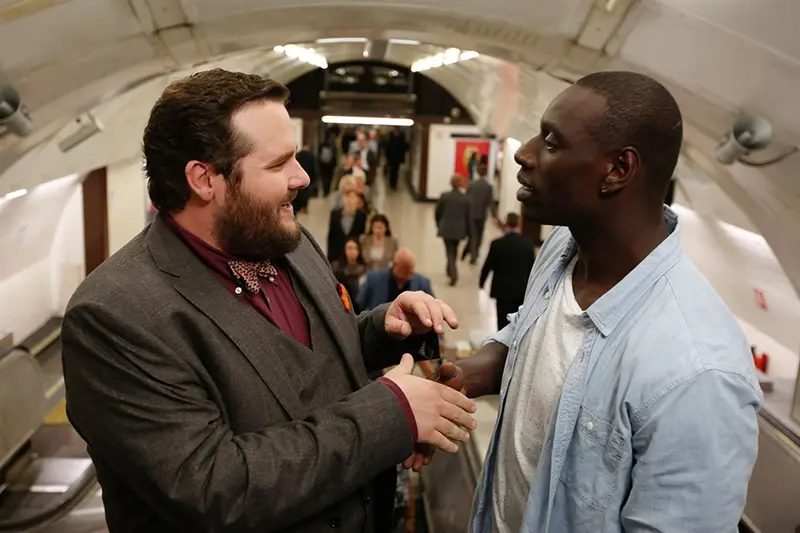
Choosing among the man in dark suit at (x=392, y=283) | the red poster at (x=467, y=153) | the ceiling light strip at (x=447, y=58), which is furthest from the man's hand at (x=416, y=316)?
the red poster at (x=467, y=153)

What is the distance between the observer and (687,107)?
4.32 metres

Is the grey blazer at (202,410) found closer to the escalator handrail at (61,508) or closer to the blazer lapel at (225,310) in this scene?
the blazer lapel at (225,310)

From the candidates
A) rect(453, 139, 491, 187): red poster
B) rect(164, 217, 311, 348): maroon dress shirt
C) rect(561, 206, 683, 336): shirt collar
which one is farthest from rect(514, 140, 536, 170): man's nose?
rect(453, 139, 491, 187): red poster

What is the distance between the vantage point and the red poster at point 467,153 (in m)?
19.0

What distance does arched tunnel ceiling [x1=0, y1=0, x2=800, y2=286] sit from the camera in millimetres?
3455

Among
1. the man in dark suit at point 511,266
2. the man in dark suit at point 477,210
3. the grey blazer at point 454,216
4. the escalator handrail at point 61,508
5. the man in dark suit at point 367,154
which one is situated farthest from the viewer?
the man in dark suit at point 367,154

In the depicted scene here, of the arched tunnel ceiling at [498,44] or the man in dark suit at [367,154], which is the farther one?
the man in dark suit at [367,154]

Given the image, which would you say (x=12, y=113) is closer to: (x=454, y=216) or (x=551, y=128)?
(x=551, y=128)

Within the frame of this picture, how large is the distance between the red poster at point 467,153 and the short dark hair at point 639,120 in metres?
17.5

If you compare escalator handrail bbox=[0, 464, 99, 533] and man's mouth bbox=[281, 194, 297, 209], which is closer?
man's mouth bbox=[281, 194, 297, 209]

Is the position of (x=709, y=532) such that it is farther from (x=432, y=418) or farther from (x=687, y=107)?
(x=687, y=107)

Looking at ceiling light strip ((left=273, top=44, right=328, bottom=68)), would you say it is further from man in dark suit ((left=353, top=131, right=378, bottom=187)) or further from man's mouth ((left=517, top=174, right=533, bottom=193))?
man's mouth ((left=517, top=174, right=533, bottom=193))

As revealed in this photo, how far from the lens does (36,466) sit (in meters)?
5.82

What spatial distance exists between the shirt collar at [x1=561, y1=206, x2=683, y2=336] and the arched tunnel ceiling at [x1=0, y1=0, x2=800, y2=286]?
188 cm
